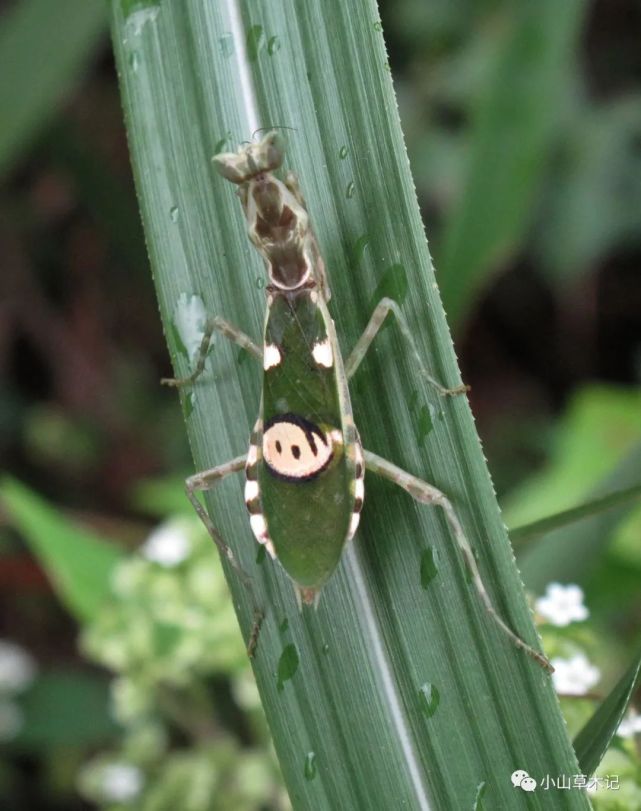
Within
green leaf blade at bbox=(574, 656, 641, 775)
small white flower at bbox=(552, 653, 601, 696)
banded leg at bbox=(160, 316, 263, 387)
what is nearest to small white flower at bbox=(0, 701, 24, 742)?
banded leg at bbox=(160, 316, 263, 387)

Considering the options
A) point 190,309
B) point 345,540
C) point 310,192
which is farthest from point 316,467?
point 310,192

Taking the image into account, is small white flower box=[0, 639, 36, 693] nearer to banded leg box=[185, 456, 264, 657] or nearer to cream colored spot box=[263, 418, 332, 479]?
banded leg box=[185, 456, 264, 657]

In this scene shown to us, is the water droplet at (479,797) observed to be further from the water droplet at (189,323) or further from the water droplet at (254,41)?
the water droplet at (254,41)

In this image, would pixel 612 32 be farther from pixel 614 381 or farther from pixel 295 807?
pixel 295 807

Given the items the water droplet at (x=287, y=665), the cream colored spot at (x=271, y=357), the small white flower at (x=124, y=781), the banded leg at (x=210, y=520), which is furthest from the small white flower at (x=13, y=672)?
the cream colored spot at (x=271, y=357)

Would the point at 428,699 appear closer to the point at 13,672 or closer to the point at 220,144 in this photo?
the point at 220,144

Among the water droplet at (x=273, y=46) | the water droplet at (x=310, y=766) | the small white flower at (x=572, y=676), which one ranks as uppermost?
the water droplet at (x=273, y=46)
